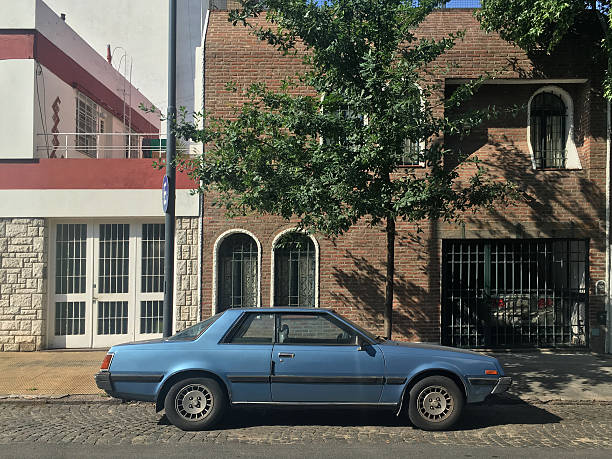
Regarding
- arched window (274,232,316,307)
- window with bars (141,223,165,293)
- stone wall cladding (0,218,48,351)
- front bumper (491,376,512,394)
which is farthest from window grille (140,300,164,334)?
front bumper (491,376,512,394)

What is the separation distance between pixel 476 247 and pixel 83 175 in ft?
26.5

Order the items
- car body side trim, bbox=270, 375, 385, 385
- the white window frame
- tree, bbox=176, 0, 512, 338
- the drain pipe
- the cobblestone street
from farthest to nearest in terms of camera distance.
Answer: the white window frame
the drain pipe
tree, bbox=176, 0, 512, 338
car body side trim, bbox=270, 375, 385, 385
the cobblestone street

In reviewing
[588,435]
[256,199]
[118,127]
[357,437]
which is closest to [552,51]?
[256,199]

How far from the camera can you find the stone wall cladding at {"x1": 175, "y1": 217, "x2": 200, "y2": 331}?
39.7 feet

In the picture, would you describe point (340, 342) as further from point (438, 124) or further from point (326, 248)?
point (326, 248)

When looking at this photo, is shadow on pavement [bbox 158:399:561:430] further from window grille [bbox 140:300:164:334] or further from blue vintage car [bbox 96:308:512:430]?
window grille [bbox 140:300:164:334]

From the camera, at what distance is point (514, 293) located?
12219 mm

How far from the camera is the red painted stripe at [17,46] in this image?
12.1m

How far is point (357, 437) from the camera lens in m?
6.69

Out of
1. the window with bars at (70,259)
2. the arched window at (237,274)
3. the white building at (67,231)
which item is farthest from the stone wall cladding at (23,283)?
the arched window at (237,274)

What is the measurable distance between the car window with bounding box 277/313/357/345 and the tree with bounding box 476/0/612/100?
6.78 m

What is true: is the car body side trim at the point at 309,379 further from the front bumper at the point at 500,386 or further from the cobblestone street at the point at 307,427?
the front bumper at the point at 500,386

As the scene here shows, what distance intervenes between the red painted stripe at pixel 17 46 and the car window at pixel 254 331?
8377 millimetres

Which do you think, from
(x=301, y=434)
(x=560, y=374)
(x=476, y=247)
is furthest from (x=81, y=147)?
(x=560, y=374)
